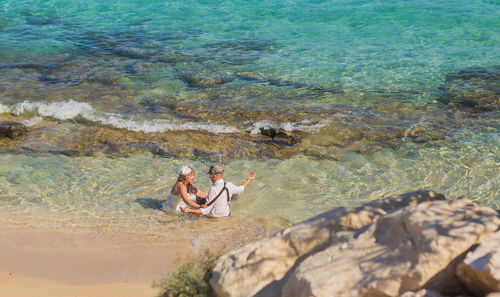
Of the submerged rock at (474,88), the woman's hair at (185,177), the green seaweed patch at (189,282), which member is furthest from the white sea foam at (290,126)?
the green seaweed patch at (189,282)

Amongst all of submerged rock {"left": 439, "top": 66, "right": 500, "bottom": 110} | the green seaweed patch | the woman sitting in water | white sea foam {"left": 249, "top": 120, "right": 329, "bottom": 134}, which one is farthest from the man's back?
submerged rock {"left": 439, "top": 66, "right": 500, "bottom": 110}

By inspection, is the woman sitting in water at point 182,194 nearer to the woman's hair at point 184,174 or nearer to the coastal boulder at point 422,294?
the woman's hair at point 184,174

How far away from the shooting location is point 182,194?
29.4 ft

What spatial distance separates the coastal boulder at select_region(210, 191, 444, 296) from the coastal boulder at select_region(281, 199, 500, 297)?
0.58 ft

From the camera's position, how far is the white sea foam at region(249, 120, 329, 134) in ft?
40.3

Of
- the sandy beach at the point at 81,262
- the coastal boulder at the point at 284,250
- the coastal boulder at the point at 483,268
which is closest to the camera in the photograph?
the coastal boulder at the point at 483,268

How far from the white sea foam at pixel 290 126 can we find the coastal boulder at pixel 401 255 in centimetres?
734

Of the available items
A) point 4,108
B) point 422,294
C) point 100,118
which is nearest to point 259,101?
point 100,118

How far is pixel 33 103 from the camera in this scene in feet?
48.1

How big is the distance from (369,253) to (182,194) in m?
4.82

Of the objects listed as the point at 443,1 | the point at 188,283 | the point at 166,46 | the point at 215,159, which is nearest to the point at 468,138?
the point at 215,159

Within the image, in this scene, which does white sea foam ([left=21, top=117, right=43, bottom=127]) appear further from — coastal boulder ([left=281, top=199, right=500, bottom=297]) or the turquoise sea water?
coastal boulder ([left=281, top=199, right=500, bottom=297])

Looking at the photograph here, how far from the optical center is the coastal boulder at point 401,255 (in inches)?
170

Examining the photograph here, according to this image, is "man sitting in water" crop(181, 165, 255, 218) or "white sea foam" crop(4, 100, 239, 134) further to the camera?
"white sea foam" crop(4, 100, 239, 134)
